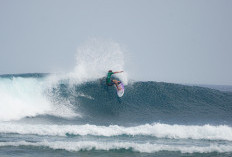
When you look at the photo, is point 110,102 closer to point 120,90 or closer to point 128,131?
point 120,90

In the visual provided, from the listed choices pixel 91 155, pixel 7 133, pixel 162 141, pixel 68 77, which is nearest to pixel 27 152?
pixel 91 155

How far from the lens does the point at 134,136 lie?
9.98 m

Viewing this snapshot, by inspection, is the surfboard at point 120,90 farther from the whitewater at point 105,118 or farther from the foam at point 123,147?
the foam at point 123,147

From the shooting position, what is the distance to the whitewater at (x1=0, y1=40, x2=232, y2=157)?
833cm

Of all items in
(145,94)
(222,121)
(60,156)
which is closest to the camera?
(60,156)

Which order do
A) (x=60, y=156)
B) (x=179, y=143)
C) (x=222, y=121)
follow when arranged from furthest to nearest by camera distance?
(x=222, y=121) < (x=179, y=143) < (x=60, y=156)

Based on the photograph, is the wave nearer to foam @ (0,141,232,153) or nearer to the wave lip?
the wave lip

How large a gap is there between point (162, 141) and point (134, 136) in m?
1.14

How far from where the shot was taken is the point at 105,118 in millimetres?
12656

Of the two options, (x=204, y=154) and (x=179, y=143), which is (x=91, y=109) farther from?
(x=204, y=154)

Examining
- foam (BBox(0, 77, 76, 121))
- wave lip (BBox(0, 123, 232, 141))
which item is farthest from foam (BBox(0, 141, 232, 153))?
foam (BBox(0, 77, 76, 121))

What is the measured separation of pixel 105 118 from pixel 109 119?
0.79 ft

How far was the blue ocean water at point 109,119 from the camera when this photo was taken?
8.30 meters

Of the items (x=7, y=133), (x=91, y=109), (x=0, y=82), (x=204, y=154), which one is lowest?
(x=204, y=154)
